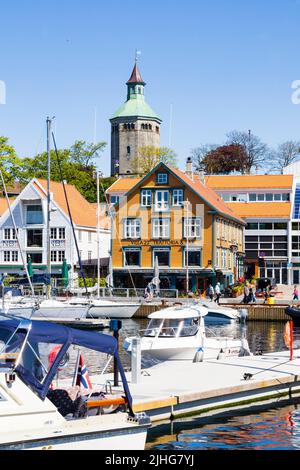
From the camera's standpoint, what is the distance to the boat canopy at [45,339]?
16.2 metres

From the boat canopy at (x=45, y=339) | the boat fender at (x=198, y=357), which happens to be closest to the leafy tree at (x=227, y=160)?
the boat fender at (x=198, y=357)

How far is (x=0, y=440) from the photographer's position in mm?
15180

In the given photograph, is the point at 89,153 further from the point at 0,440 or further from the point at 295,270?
the point at 0,440

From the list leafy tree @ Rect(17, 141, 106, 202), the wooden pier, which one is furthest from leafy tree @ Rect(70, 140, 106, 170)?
the wooden pier

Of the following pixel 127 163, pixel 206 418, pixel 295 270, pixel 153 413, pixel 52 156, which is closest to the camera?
pixel 153 413

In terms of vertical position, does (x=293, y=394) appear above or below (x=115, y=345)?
below

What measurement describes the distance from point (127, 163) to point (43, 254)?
10164 centimetres

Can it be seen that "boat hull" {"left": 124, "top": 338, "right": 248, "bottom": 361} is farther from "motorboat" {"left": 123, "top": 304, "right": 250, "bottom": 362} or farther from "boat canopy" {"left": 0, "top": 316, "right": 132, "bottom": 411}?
"boat canopy" {"left": 0, "top": 316, "right": 132, "bottom": 411}

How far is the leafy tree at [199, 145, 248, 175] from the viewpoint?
5236 inches

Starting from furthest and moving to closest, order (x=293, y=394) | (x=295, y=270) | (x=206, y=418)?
(x=295, y=270), (x=293, y=394), (x=206, y=418)

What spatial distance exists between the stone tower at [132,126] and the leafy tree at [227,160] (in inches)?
1868

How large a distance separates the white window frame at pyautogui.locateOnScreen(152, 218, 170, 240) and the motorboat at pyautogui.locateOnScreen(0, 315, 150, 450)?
5819 cm

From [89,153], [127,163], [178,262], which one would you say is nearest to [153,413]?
[178,262]

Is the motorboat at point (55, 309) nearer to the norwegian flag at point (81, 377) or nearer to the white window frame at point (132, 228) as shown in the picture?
the white window frame at point (132, 228)
